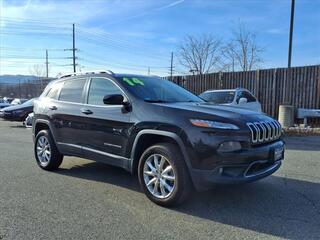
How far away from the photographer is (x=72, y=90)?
671 centimetres

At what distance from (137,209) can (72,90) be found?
2819mm

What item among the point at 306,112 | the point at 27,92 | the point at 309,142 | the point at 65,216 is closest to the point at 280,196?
the point at 65,216

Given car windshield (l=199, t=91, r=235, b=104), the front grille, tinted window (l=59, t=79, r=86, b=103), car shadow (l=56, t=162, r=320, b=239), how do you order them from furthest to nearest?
1. car windshield (l=199, t=91, r=235, b=104)
2. tinted window (l=59, t=79, r=86, b=103)
3. the front grille
4. car shadow (l=56, t=162, r=320, b=239)

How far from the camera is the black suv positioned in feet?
14.8

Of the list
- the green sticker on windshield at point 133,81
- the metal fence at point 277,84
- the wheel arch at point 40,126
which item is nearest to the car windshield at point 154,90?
the green sticker on windshield at point 133,81

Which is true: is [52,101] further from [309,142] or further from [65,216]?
[309,142]

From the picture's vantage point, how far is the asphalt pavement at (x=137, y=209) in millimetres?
4066

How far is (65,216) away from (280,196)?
297 centimetres

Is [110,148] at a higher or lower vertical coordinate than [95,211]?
higher

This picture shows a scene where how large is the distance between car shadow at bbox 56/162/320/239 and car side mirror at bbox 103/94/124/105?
4.51 feet

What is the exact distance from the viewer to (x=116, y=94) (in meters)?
5.51

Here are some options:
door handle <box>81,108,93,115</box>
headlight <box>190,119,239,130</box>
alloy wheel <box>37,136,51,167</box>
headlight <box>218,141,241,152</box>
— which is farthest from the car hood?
alloy wheel <box>37,136,51,167</box>

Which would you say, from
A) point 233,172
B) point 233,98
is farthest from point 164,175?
point 233,98

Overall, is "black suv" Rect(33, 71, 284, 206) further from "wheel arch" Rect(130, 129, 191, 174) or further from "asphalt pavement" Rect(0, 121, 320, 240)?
"asphalt pavement" Rect(0, 121, 320, 240)
